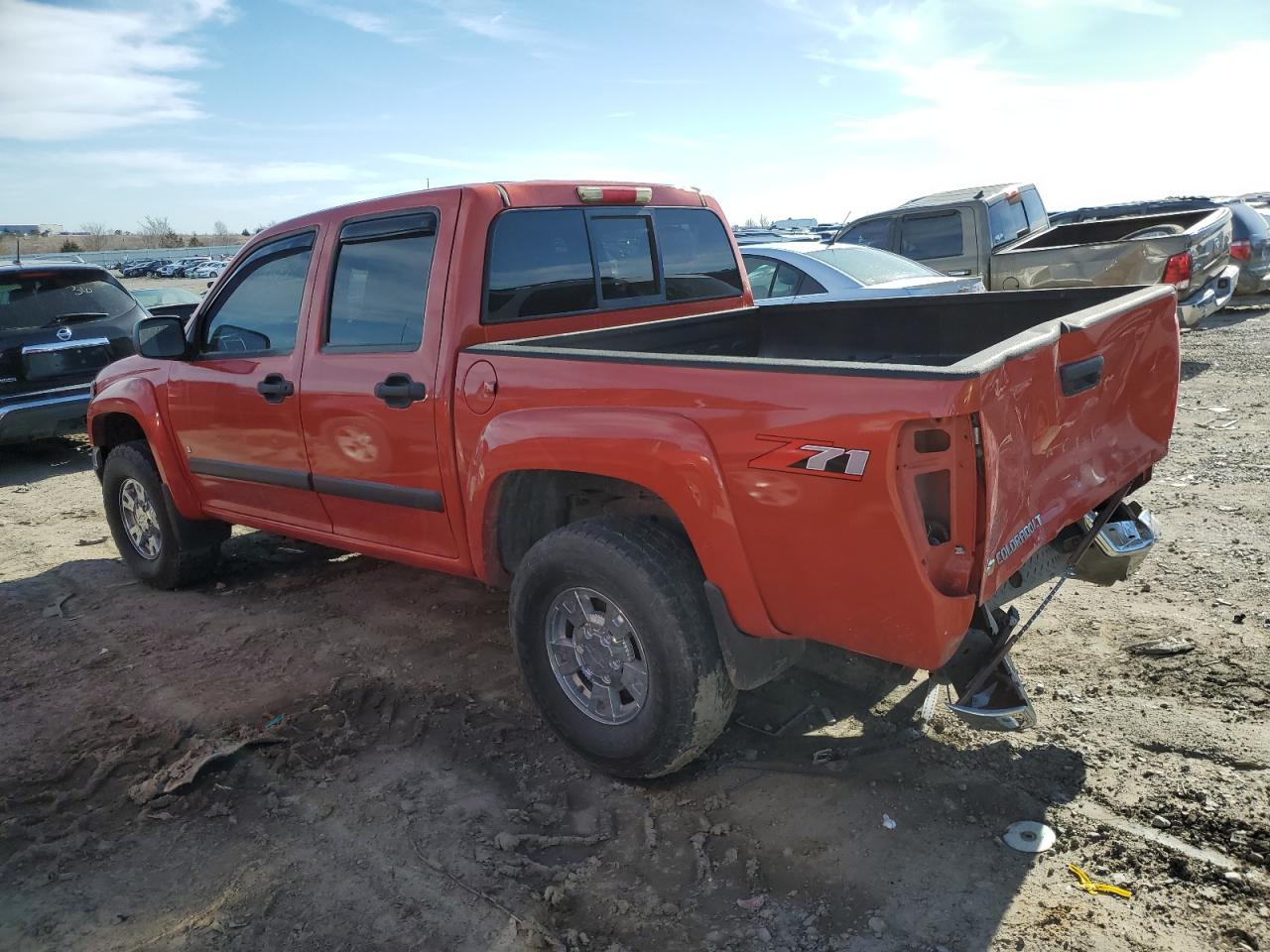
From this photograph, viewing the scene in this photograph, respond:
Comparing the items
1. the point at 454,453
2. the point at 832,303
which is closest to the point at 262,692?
the point at 454,453

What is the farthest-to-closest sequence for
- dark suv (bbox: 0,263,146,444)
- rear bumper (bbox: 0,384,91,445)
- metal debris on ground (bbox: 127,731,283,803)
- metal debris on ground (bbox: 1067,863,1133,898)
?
dark suv (bbox: 0,263,146,444)
rear bumper (bbox: 0,384,91,445)
metal debris on ground (bbox: 127,731,283,803)
metal debris on ground (bbox: 1067,863,1133,898)

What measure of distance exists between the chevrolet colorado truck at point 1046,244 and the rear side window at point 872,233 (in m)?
0.01

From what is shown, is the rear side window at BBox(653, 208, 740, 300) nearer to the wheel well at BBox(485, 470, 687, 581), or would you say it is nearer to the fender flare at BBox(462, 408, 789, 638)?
A: the wheel well at BBox(485, 470, 687, 581)

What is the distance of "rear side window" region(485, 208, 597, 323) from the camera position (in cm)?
373

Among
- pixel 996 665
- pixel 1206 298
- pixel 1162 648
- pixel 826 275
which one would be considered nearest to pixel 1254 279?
pixel 1206 298

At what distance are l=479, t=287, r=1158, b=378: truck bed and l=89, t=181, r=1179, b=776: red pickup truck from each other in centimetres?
1

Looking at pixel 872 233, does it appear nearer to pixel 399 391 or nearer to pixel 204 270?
pixel 399 391

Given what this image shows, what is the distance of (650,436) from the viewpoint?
9.34 feet

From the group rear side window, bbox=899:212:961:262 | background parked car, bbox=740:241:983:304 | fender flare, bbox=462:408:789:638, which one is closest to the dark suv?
background parked car, bbox=740:241:983:304

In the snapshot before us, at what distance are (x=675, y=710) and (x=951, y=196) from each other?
9.59 m

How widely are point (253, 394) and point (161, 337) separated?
0.66 metres

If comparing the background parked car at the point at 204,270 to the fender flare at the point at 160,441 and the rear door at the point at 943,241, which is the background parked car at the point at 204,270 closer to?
the rear door at the point at 943,241

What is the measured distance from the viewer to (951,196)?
10.9 m

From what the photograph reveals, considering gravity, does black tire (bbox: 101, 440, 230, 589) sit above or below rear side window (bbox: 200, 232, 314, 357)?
below
